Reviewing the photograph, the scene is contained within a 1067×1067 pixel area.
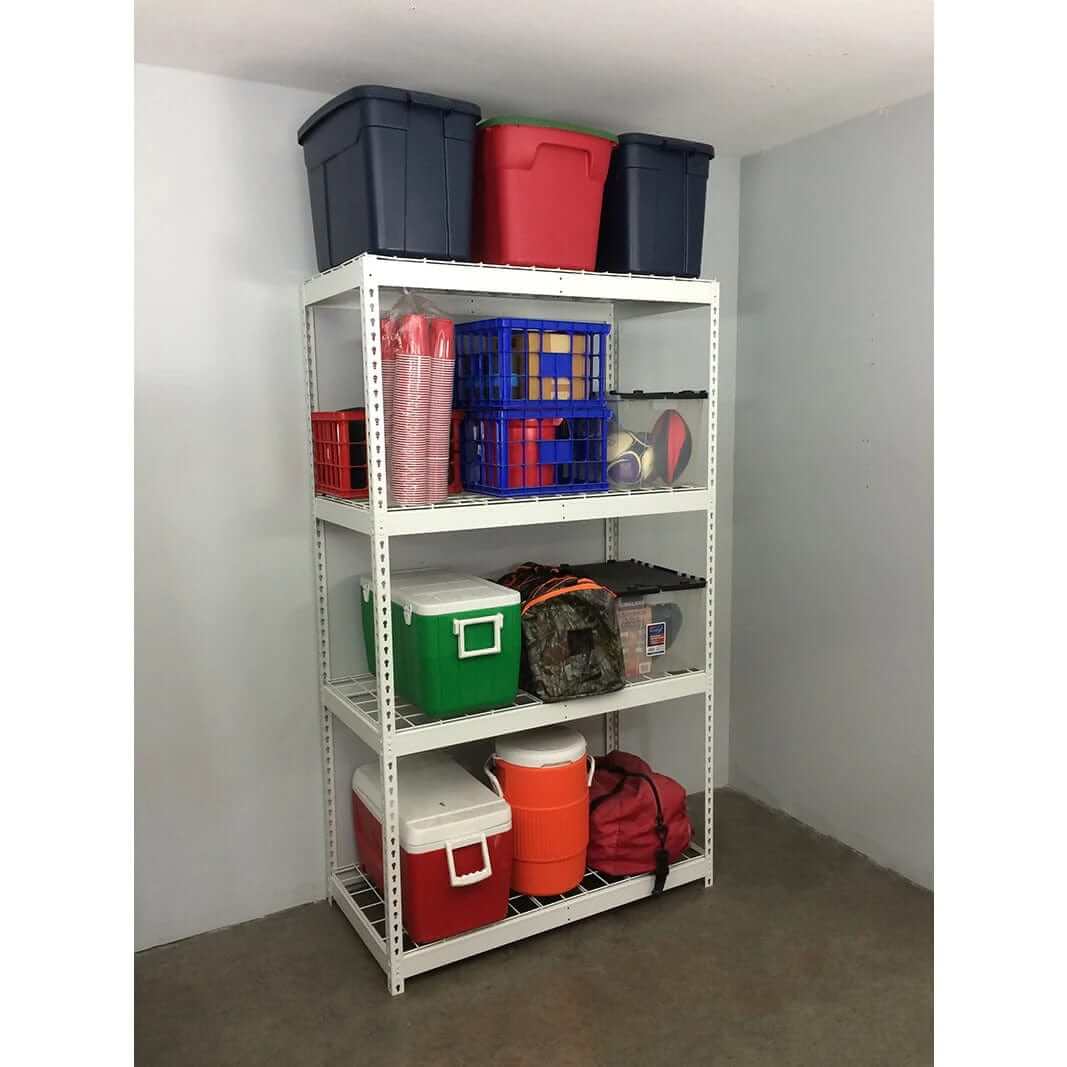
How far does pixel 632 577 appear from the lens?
2.97 meters

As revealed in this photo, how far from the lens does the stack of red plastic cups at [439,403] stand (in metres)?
2.38

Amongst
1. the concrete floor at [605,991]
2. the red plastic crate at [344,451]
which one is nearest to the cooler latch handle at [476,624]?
the red plastic crate at [344,451]

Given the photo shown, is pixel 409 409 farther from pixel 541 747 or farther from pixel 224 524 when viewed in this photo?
pixel 541 747

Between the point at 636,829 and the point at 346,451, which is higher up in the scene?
the point at 346,451

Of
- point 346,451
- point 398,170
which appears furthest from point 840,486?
point 398,170

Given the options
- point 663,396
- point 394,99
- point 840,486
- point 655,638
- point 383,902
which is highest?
point 394,99

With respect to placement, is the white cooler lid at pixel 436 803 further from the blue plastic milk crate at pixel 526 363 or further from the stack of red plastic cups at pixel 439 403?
the blue plastic milk crate at pixel 526 363

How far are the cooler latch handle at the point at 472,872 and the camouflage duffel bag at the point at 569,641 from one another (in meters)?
0.41

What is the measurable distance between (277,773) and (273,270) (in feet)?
4.73

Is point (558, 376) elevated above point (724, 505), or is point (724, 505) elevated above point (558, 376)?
point (558, 376)

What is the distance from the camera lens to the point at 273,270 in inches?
104

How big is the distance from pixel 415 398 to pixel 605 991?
5.18ft
